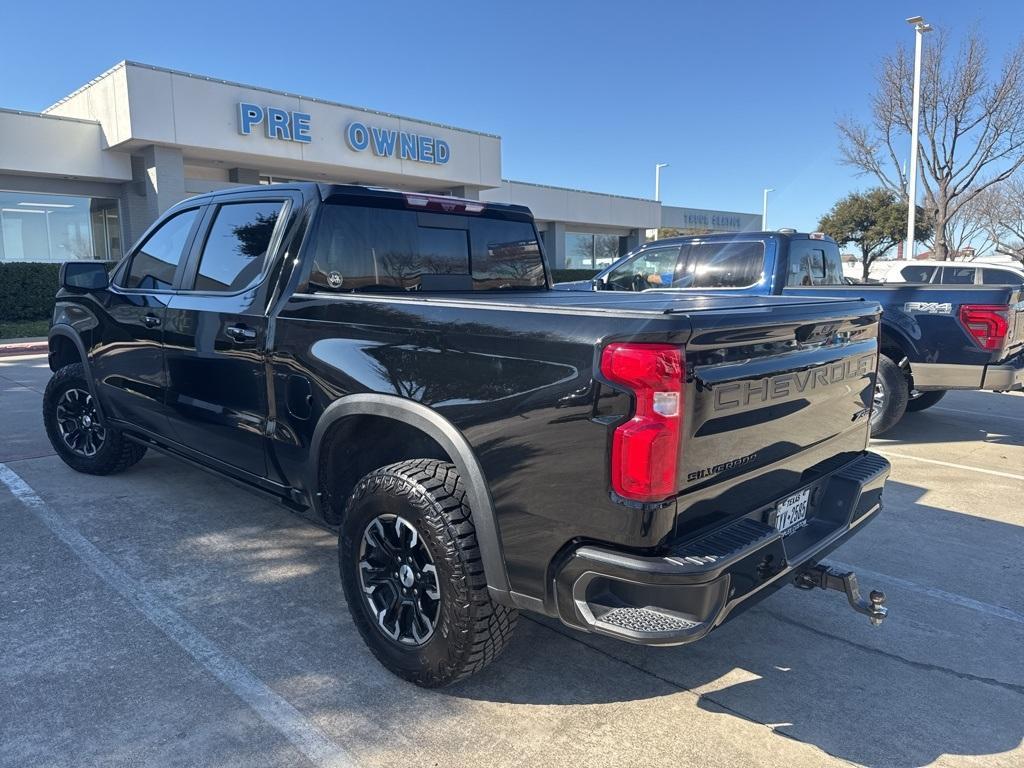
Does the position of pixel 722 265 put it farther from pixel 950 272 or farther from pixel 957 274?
pixel 957 274

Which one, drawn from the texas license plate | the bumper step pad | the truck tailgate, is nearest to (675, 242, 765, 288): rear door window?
the truck tailgate

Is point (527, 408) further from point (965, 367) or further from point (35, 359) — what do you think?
point (35, 359)

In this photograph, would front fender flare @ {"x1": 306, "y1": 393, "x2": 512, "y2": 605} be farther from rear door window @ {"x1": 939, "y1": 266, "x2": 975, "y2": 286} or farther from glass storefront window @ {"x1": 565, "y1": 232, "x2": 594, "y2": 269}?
glass storefront window @ {"x1": 565, "y1": 232, "x2": 594, "y2": 269}

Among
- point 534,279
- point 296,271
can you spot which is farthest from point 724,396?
point 534,279

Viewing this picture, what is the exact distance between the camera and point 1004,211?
3753 centimetres

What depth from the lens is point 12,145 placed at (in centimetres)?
1630

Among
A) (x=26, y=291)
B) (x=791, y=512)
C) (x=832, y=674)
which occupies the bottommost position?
(x=832, y=674)

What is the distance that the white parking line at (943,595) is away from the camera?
3.54 meters

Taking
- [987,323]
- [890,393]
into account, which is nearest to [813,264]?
[890,393]

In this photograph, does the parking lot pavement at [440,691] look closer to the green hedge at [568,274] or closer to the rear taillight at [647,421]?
the rear taillight at [647,421]

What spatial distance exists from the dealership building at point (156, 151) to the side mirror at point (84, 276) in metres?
13.5

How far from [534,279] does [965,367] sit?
167 inches

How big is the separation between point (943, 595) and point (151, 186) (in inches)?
725

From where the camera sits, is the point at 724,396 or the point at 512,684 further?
the point at 512,684
